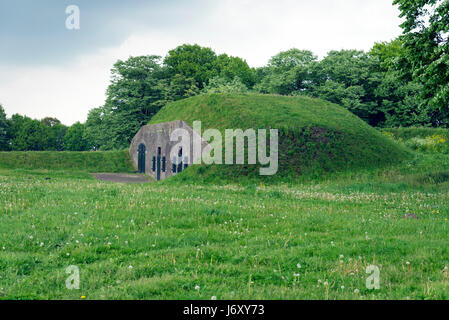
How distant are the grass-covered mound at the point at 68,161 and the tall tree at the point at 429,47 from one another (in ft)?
137

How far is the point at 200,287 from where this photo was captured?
6.52 metres

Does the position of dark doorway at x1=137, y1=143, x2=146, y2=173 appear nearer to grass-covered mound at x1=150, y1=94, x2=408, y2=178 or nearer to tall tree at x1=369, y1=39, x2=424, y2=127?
grass-covered mound at x1=150, y1=94, x2=408, y2=178

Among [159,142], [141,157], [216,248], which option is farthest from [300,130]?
[216,248]

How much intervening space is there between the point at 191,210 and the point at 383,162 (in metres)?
26.0

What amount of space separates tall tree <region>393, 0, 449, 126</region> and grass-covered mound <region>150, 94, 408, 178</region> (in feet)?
45.3

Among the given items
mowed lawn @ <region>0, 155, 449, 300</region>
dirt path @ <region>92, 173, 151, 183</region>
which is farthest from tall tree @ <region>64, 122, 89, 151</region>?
mowed lawn @ <region>0, 155, 449, 300</region>

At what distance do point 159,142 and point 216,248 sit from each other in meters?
36.0

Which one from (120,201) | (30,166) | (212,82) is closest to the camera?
(120,201)

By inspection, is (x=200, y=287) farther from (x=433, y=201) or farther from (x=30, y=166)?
(x=30, y=166)

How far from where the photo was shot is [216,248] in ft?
29.2

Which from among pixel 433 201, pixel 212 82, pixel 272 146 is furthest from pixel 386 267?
pixel 212 82

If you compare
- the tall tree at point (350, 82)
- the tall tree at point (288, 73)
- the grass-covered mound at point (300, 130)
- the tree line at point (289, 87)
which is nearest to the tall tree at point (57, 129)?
the tree line at point (289, 87)

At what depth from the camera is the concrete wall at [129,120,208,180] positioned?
3891cm

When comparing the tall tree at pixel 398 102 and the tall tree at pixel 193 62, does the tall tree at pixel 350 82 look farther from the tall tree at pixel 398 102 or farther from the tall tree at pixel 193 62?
the tall tree at pixel 193 62
